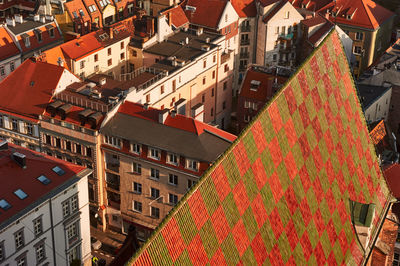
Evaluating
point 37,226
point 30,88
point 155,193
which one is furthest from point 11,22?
point 37,226

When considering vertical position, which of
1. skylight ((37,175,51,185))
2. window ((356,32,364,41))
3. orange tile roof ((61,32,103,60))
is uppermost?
orange tile roof ((61,32,103,60))

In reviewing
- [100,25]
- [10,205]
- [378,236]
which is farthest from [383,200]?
[100,25]

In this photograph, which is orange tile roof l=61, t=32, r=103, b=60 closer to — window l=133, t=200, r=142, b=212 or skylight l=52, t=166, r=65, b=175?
window l=133, t=200, r=142, b=212

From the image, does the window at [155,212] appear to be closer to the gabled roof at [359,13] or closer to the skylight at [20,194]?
the skylight at [20,194]

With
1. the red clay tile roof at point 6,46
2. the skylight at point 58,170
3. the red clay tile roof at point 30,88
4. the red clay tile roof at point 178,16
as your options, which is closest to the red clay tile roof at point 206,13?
the red clay tile roof at point 178,16

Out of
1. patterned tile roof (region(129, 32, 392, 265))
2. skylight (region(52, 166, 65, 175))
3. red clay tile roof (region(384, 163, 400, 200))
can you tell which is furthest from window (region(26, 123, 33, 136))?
patterned tile roof (region(129, 32, 392, 265))

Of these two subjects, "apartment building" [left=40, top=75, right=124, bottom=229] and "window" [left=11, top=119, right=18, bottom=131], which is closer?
"apartment building" [left=40, top=75, right=124, bottom=229]

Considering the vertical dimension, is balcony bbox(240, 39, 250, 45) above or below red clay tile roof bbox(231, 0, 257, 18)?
below
